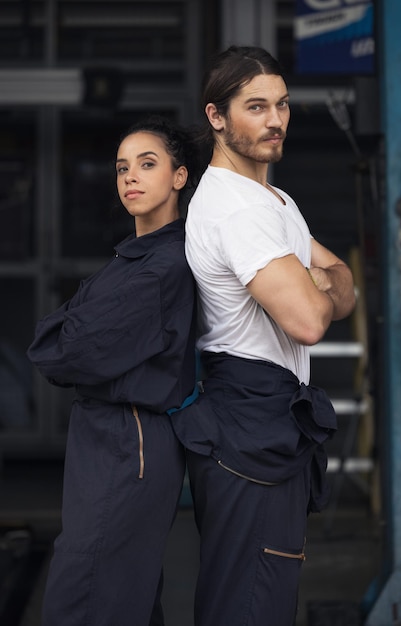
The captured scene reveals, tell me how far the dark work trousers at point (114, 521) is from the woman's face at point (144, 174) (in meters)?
0.49

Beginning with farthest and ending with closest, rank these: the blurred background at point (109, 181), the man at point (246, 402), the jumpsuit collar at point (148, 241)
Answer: the blurred background at point (109, 181) < the jumpsuit collar at point (148, 241) < the man at point (246, 402)

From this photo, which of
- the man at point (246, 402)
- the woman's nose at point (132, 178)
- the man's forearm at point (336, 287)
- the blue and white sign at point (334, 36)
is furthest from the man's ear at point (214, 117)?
the blue and white sign at point (334, 36)

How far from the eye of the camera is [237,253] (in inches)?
89.9

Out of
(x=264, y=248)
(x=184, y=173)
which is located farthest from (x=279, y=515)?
(x=184, y=173)

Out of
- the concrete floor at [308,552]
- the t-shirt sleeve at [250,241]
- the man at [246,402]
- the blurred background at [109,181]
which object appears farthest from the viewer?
the blurred background at [109,181]

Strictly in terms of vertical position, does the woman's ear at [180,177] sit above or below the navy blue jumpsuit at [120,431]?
above

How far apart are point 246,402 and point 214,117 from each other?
66 cm

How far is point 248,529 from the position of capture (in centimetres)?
238

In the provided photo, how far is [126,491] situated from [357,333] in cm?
378

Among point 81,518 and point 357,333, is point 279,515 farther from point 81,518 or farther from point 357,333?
point 357,333

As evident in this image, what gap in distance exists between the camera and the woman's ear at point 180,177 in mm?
2570

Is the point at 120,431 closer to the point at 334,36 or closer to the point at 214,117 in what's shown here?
the point at 214,117

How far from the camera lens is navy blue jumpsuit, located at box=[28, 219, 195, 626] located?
2.35 metres

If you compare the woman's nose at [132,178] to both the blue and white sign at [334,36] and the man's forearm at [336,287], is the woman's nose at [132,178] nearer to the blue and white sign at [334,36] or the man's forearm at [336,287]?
the man's forearm at [336,287]
